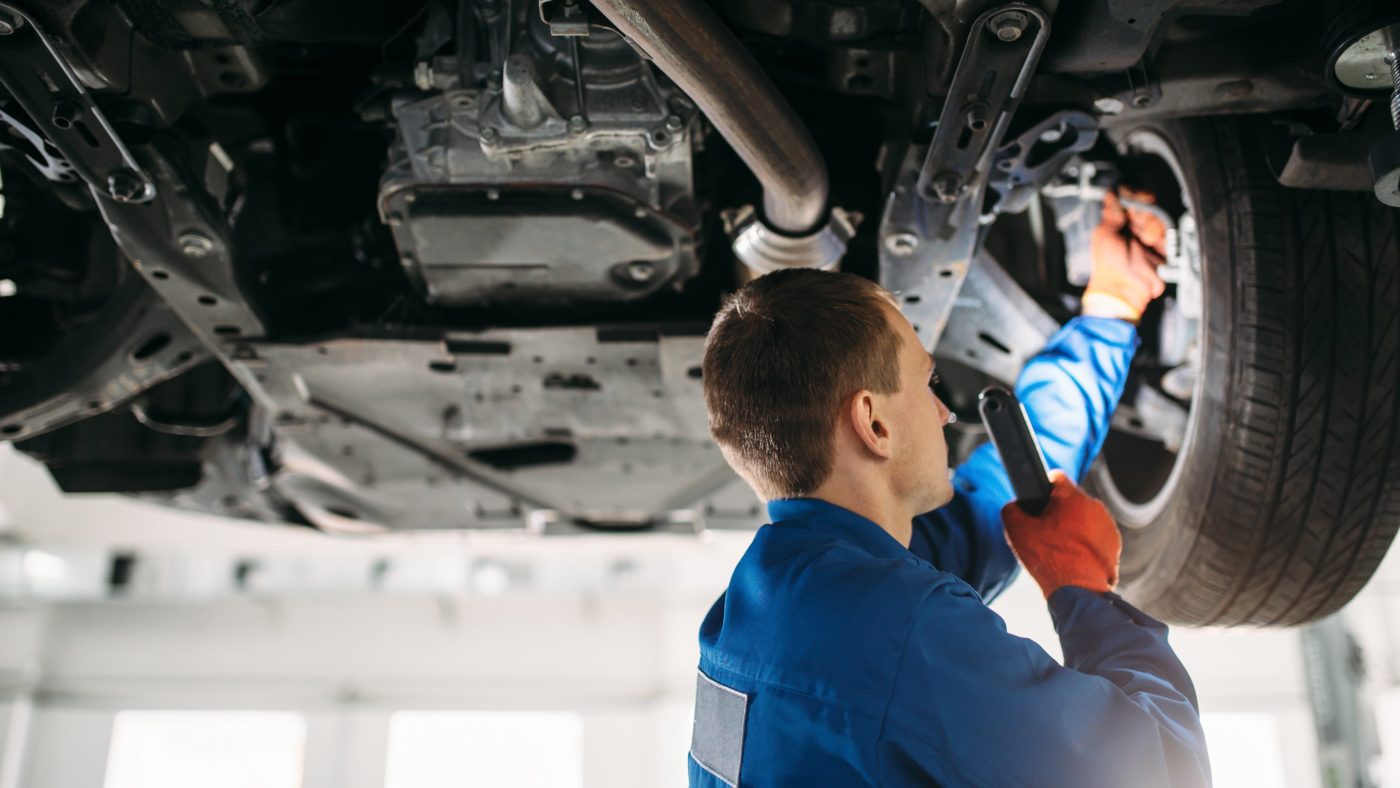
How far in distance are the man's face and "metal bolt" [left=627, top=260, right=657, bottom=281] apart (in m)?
0.69

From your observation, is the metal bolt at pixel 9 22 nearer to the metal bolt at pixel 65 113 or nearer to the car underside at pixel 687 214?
the car underside at pixel 687 214

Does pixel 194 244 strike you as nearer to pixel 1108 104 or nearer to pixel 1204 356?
pixel 1108 104

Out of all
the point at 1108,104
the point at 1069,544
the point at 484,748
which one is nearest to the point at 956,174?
the point at 1108,104

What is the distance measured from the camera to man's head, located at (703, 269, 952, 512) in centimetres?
158

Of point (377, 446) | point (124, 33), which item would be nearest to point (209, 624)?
point (377, 446)

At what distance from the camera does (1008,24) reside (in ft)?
5.35

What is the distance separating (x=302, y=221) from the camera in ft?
8.45

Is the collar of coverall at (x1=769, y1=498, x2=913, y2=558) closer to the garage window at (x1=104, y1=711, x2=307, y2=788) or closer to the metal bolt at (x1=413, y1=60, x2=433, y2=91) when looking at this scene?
the metal bolt at (x1=413, y1=60, x2=433, y2=91)

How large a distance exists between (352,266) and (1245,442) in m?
1.81

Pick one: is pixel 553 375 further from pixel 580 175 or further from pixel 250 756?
pixel 250 756

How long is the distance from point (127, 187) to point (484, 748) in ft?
22.9

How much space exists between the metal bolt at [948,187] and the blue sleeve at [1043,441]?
47 centimetres

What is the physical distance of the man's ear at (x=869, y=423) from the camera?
5.15 feet

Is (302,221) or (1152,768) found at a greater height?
(302,221)
